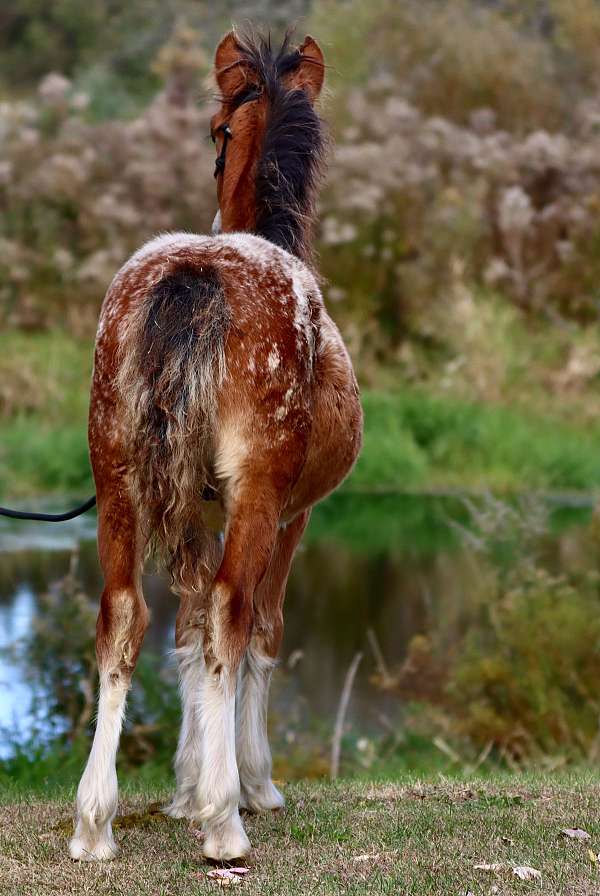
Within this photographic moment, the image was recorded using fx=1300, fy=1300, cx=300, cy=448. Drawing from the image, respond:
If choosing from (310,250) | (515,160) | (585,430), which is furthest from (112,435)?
(515,160)

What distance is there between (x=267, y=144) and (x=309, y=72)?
46 cm

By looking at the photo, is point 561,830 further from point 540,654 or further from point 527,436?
point 527,436

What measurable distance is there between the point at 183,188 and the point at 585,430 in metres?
5.89

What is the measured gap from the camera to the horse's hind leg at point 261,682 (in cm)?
438

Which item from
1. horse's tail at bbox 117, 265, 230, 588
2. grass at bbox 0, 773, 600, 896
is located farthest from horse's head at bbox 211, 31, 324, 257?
grass at bbox 0, 773, 600, 896

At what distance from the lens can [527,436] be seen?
592 inches

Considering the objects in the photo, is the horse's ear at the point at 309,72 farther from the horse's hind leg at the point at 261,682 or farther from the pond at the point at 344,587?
the pond at the point at 344,587

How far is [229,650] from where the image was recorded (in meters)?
3.70

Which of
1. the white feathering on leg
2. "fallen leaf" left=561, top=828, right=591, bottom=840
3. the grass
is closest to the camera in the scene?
the grass

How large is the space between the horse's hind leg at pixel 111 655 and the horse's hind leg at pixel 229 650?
0.76ft

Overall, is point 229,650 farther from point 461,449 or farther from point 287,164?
point 461,449

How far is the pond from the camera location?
8125mm

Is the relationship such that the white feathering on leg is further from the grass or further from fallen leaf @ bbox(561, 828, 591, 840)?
fallen leaf @ bbox(561, 828, 591, 840)

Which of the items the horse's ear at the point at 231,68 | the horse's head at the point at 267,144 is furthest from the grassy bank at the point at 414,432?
Answer: the horse's head at the point at 267,144
